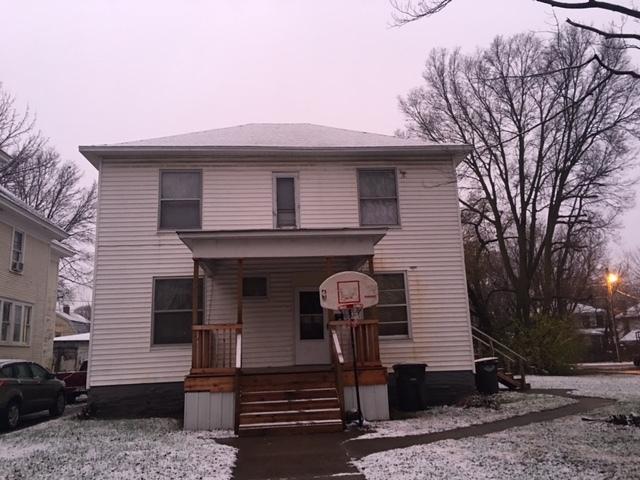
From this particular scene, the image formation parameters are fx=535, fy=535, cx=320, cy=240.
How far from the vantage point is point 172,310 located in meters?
12.0

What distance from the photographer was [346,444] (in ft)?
26.1

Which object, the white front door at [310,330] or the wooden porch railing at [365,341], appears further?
the white front door at [310,330]

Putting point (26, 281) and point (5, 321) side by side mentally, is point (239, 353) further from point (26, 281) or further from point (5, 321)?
point (26, 281)

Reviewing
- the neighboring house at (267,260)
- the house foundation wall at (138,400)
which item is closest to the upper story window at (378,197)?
the neighboring house at (267,260)

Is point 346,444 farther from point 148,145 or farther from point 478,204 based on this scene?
point 478,204

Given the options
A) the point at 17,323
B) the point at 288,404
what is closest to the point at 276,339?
the point at 288,404

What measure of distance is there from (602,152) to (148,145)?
2189 cm

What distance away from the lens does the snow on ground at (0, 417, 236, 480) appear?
6.31 meters

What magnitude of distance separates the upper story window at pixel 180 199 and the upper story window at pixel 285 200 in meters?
1.79

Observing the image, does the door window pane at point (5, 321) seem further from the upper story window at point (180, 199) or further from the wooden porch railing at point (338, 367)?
the wooden porch railing at point (338, 367)

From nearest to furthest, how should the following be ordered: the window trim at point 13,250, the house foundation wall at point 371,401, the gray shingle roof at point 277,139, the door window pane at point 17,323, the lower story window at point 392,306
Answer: the house foundation wall at point 371,401 → the lower story window at point 392,306 → the gray shingle roof at point 277,139 → the window trim at point 13,250 → the door window pane at point 17,323

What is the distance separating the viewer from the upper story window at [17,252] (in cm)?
1766

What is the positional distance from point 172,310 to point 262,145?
436 cm

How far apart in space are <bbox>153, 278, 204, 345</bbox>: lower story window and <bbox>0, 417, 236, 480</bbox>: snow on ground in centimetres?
218
